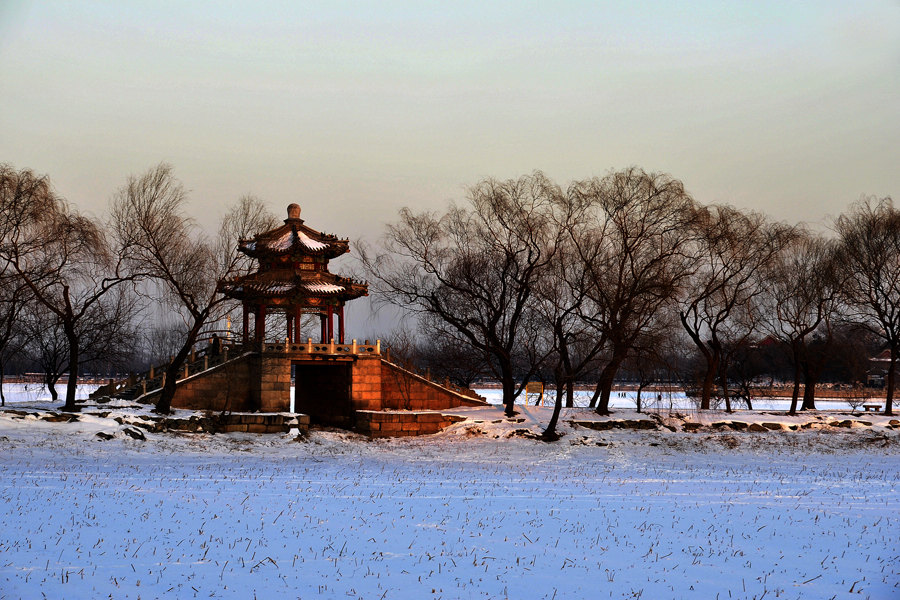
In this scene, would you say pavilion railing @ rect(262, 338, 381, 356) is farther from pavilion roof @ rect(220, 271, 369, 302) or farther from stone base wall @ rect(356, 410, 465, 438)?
stone base wall @ rect(356, 410, 465, 438)

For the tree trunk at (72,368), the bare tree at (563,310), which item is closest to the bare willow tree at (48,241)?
the tree trunk at (72,368)

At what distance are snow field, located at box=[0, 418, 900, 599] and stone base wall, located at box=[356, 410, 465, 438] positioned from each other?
21.4 ft

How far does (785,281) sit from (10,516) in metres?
34.6

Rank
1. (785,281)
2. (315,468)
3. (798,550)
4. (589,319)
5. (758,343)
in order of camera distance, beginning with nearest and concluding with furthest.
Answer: (798,550), (315,468), (589,319), (785,281), (758,343)

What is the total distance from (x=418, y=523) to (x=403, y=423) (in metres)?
17.1

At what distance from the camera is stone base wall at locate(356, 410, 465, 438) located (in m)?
29.4

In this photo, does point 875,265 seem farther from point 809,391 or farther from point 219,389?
point 219,389

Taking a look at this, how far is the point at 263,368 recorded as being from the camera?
29906 millimetres

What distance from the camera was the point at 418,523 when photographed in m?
12.6

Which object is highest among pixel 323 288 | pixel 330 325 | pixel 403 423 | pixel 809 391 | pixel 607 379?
pixel 323 288

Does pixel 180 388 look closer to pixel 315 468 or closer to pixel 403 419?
pixel 403 419

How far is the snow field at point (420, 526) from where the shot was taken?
899cm

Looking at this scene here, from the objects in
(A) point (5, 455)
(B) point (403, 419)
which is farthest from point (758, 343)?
(A) point (5, 455)

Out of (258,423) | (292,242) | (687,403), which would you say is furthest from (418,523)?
(687,403)
